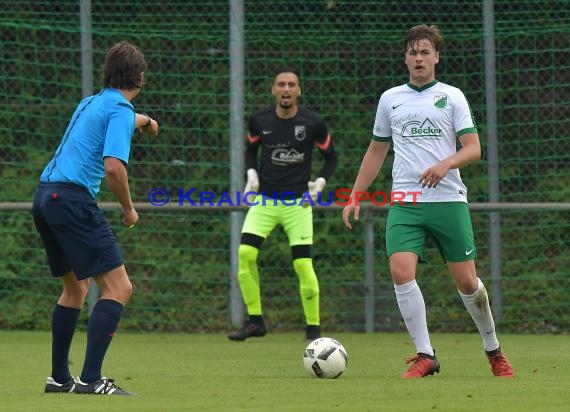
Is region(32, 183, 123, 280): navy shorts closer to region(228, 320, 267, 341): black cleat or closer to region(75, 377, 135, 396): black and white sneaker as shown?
region(75, 377, 135, 396): black and white sneaker

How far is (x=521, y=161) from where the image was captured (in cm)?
1242

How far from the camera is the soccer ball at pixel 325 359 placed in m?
7.33

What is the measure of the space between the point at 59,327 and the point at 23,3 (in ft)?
23.3

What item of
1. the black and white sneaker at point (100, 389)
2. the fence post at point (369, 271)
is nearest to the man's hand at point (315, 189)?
the fence post at point (369, 271)

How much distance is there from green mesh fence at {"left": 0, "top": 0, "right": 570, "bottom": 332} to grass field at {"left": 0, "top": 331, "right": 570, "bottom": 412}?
90cm

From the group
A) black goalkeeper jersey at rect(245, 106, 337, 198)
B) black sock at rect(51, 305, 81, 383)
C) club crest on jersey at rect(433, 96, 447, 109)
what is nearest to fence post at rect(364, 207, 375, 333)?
black goalkeeper jersey at rect(245, 106, 337, 198)

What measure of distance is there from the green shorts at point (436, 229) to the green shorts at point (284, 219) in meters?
3.36

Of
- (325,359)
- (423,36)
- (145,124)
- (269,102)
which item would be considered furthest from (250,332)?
(145,124)

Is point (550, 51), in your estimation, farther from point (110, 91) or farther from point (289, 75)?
point (110, 91)

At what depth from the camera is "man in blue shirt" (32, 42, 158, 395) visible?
21.0 ft

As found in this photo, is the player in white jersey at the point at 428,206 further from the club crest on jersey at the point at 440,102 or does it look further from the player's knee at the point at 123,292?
the player's knee at the point at 123,292

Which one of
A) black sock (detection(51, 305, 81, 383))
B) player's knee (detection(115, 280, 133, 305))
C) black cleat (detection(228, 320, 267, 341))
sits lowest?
black cleat (detection(228, 320, 267, 341))

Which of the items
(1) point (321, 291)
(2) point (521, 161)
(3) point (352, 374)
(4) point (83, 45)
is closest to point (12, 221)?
(4) point (83, 45)

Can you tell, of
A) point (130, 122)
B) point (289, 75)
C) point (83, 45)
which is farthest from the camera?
point (83, 45)
